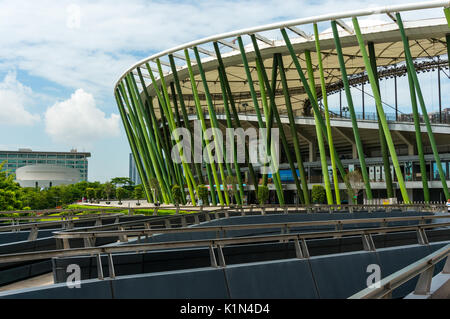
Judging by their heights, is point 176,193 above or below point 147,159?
below

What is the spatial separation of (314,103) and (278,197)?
525 inches

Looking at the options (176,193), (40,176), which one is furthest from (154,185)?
(40,176)

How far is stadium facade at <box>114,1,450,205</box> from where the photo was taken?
134 ft

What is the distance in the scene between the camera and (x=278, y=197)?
52125 millimetres

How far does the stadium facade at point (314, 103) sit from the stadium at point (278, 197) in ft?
0.68

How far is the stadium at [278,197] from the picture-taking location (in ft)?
23.2

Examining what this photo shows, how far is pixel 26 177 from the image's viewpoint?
7333 inches

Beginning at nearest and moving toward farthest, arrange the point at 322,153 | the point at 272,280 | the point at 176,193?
the point at 272,280, the point at 322,153, the point at 176,193

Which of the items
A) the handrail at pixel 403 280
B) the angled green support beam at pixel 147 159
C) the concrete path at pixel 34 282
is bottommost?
the concrete path at pixel 34 282

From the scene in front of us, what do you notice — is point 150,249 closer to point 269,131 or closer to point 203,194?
point 269,131

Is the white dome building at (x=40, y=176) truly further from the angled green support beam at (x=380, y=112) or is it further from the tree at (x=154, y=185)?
the angled green support beam at (x=380, y=112)

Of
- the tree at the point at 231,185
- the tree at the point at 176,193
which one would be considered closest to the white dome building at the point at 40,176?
the tree at the point at 176,193

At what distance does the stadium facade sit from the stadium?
8.2 inches

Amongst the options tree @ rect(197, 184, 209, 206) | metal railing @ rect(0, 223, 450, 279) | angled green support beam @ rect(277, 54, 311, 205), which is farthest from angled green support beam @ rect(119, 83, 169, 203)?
metal railing @ rect(0, 223, 450, 279)
